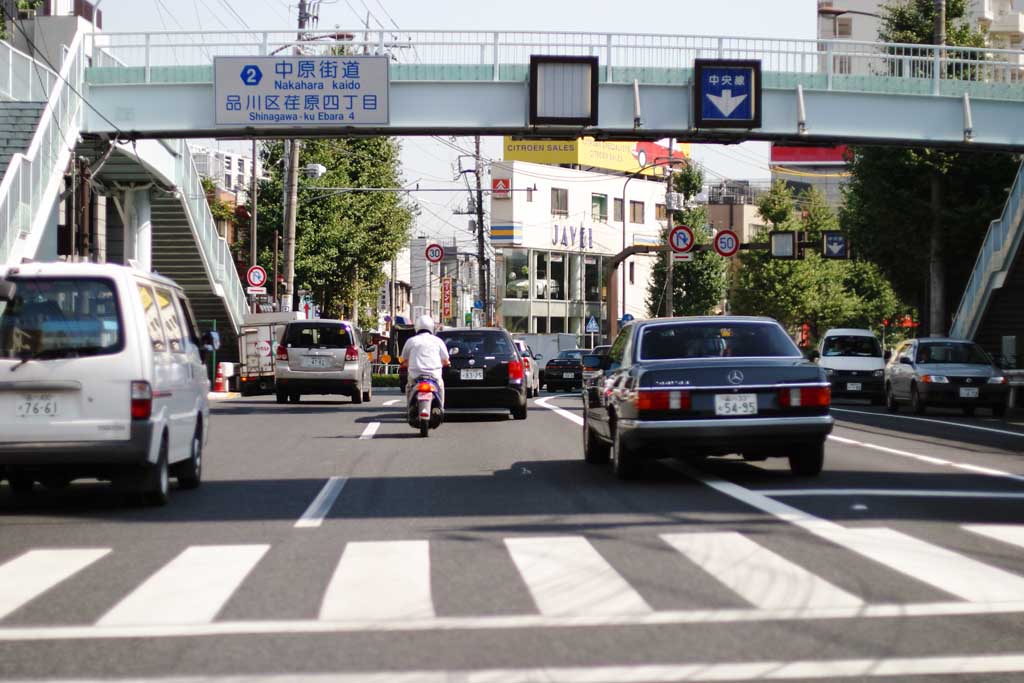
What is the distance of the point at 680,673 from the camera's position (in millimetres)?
5586

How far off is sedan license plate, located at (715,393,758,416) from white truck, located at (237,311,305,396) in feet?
94.5

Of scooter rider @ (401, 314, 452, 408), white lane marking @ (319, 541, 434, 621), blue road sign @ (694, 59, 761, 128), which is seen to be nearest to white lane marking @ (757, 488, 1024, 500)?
white lane marking @ (319, 541, 434, 621)

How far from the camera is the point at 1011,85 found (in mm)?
31562

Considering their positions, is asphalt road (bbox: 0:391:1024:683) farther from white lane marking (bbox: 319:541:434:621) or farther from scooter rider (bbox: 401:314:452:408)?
scooter rider (bbox: 401:314:452:408)

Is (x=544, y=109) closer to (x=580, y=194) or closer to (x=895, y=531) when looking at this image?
(x=895, y=531)

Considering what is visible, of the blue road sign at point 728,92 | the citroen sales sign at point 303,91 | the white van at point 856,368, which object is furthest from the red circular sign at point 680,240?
the citroen sales sign at point 303,91

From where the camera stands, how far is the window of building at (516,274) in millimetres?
86500

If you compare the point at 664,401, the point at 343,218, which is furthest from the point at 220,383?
the point at 664,401

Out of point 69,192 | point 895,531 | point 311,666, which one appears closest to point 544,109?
point 69,192

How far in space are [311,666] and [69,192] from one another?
89.0 ft

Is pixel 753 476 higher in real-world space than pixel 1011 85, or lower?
lower

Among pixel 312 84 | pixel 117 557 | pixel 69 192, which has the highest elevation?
pixel 312 84

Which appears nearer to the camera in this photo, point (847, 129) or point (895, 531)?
point (895, 531)

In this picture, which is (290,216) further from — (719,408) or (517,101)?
(719,408)
